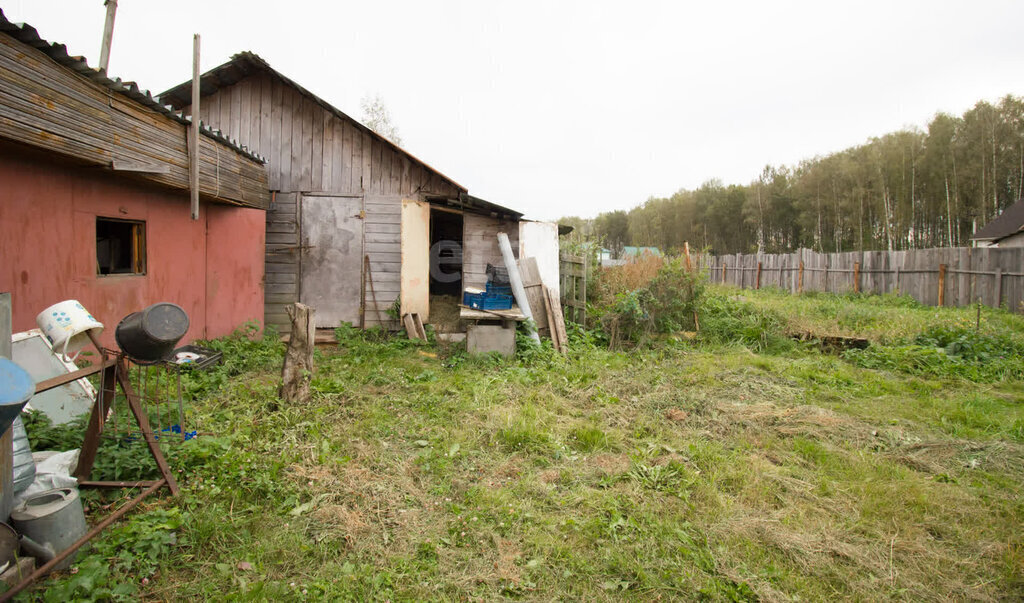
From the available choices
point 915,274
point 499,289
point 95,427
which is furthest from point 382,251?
point 915,274

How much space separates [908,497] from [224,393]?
5973mm

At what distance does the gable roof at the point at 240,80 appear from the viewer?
791 cm

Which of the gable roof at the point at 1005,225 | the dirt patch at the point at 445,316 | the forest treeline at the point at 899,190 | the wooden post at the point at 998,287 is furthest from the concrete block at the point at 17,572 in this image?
the gable roof at the point at 1005,225

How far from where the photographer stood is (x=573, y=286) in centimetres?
914

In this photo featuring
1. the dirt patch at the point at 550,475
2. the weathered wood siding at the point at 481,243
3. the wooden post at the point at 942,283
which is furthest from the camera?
the wooden post at the point at 942,283

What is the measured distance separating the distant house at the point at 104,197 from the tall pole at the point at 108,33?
1.20m

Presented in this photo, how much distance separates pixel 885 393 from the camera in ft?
18.4

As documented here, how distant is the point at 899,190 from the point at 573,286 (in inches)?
793

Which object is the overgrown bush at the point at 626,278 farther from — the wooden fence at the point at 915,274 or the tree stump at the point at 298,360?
the tree stump at the point at 298,360

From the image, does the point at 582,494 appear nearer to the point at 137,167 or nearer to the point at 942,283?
the point at 137,167

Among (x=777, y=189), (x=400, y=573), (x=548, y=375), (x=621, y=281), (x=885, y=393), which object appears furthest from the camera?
(x=777, y=189)

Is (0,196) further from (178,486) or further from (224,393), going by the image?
(178,486)

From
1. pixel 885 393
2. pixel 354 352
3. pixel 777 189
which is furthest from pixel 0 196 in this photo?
pixel 777 189

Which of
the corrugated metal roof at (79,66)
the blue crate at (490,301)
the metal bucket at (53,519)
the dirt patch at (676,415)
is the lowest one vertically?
the dirt patch at (676,415)
